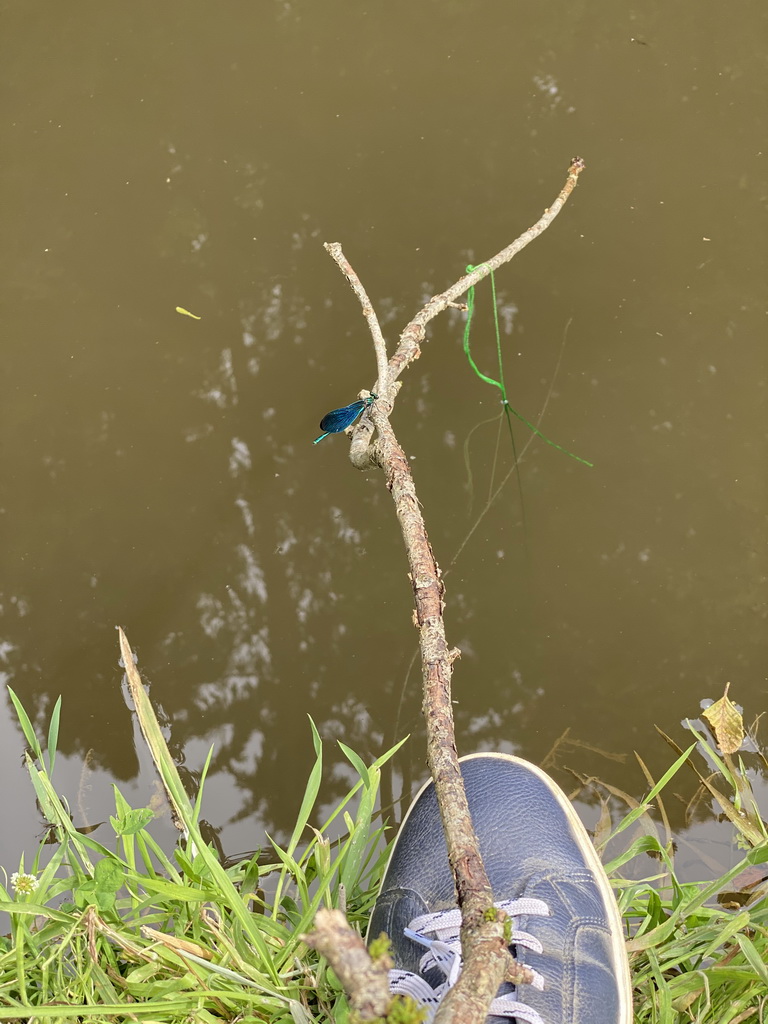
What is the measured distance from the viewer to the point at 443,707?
1057 millimetres

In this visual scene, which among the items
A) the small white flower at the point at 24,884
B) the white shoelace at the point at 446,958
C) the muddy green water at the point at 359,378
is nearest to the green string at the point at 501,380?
the muddy green water at the point at 359,378

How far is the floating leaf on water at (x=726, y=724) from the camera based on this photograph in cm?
148

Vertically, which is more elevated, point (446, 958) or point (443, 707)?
point (443, 707)

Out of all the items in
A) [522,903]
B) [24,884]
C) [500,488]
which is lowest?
[522,903]

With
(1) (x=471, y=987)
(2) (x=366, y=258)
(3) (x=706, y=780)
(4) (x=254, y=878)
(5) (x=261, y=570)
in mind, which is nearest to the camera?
(1) (x=471, y=987)

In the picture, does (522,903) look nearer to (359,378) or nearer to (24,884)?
(24,884)

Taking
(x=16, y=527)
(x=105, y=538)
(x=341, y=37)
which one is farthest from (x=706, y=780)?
(x=341, y=37)

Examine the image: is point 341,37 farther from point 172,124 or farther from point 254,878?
point 254,878

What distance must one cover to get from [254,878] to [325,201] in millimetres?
1500

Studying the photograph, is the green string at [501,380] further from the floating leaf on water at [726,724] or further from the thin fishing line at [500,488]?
the floating leaf on water at [726,724]

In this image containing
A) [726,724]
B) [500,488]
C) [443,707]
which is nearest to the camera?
[443,707]

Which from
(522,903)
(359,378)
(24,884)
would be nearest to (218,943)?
(24,884)

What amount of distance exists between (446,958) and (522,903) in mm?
148

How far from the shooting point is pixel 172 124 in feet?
6.51
